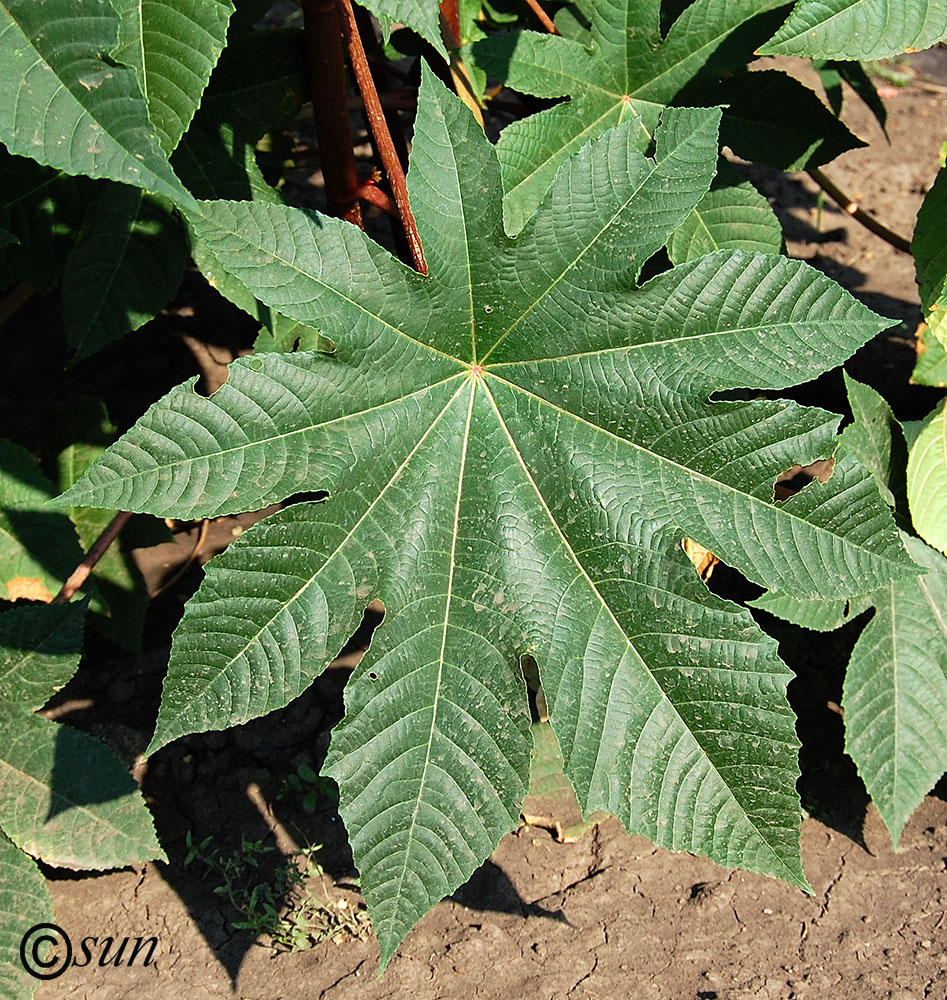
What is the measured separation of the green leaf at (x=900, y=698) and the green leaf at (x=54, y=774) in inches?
50.5

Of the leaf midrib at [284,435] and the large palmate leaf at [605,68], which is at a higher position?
the large palmate leaf at [605,68]

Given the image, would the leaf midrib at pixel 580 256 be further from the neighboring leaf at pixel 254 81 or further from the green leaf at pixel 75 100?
the neighboring leaf at pixel 254 81

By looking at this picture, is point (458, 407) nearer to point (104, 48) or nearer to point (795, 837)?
point (104, 48)

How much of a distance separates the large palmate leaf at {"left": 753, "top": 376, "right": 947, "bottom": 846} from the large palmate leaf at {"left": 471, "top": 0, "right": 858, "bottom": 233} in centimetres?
65

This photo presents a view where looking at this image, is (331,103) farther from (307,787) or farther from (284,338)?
(307,787)

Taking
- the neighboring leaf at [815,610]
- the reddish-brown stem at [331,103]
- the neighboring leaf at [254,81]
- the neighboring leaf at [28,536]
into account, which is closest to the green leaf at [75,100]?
the reddish-brown stem at [331,103]

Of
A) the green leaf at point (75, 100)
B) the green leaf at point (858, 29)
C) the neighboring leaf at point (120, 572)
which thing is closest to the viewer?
the green leaf at point (75, 100)

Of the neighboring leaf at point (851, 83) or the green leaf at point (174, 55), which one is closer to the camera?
the green leaf at point (174, 55)

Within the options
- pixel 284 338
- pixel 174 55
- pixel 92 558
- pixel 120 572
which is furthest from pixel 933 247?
pixel 120 572

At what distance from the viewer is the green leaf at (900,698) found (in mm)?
1779

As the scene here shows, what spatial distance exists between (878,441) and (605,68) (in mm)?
905

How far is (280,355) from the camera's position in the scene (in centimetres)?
131

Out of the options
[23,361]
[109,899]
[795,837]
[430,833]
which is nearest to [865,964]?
[795,837]

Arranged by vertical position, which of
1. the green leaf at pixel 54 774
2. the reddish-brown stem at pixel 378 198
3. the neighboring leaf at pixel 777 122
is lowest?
the green leaf at pixel 54 774
